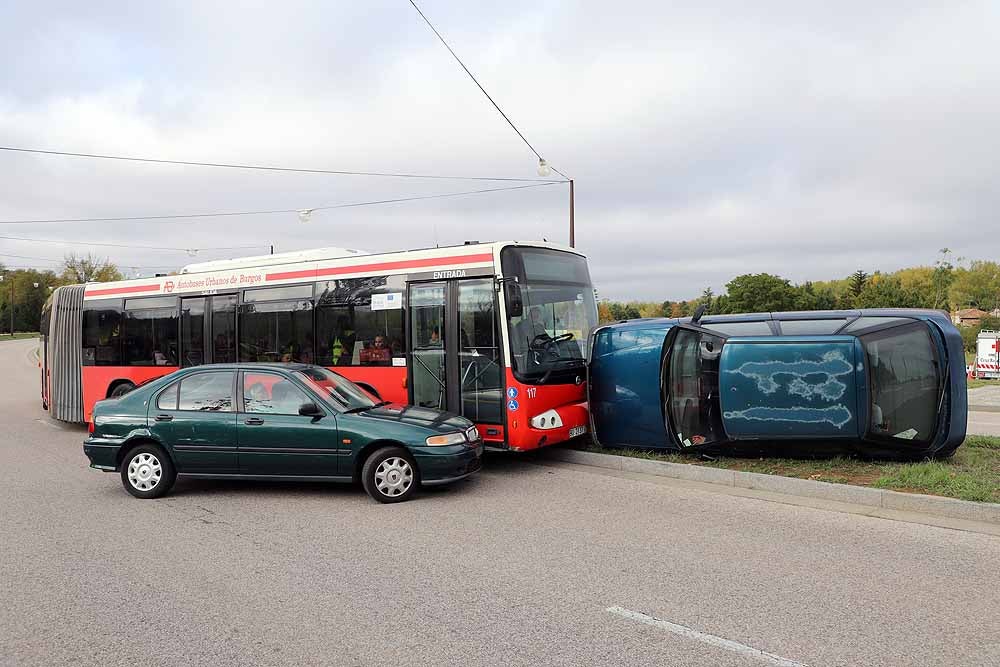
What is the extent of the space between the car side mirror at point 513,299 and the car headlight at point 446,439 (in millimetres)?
1814

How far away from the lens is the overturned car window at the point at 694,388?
9.15 m

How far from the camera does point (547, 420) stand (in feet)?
30.9

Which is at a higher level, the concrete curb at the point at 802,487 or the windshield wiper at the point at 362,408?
the windshield wiper at the point at 362,408

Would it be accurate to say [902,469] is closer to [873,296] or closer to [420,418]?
[420,418]

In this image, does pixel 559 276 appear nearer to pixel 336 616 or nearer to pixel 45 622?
pixel 336 616

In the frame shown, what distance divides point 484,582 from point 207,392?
458 centimetres

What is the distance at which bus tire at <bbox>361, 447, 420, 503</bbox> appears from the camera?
7621 mm

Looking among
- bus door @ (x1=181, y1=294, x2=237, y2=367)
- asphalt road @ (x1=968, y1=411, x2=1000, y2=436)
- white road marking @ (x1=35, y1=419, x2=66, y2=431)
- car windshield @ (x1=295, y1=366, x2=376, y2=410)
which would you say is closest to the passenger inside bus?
car windshield @ (x1=295, y1=366, x2=376, y2=410)

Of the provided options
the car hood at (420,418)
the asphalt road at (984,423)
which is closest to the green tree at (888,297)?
the asphalt road at (984,423)

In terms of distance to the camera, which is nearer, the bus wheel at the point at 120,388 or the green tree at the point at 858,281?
the bus wheel at the point at 120,388

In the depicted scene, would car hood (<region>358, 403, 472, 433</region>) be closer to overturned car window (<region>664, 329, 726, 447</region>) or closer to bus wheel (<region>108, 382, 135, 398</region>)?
overturned car window (<region>664, 329, 726, 447</region>)

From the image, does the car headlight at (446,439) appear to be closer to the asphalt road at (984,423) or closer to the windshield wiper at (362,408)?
the windshield wiper at (362,408)

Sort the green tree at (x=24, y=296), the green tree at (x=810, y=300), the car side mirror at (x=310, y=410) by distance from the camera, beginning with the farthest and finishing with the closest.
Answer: the green tree at (x=24, y=296) → the green tree at (x=810, y=300) → the car side mirror at (x=310, y=410)

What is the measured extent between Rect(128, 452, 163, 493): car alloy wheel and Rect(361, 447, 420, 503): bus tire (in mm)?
2395
